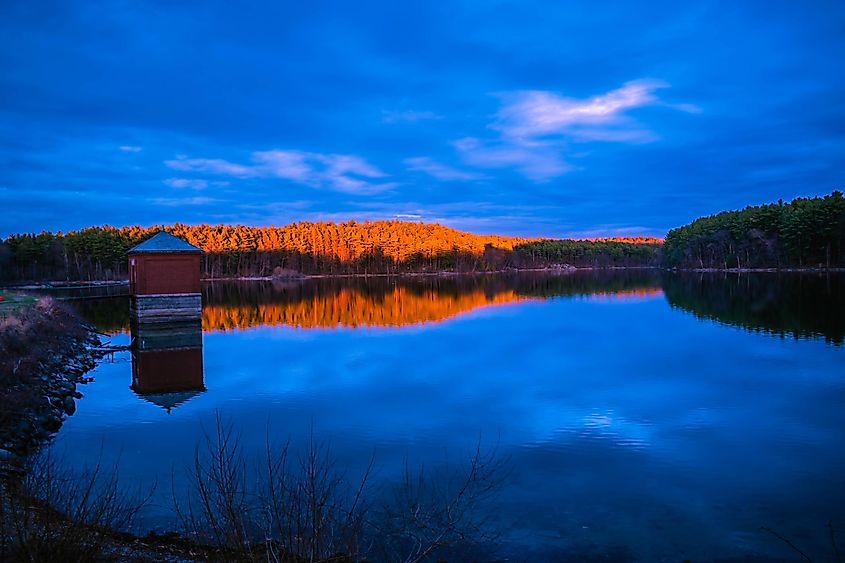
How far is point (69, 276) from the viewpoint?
287ft

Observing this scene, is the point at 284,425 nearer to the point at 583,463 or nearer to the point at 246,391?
the point at 246,391

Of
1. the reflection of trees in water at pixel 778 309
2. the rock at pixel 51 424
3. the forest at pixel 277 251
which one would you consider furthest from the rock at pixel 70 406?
the forest at pixel 277 251

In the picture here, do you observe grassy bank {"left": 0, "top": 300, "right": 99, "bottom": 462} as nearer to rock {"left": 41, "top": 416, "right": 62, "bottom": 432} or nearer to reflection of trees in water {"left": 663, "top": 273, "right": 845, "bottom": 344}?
rock {"left": 41, "top": 416, "right": 62, "bottom": 432}

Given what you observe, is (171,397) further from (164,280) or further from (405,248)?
(405,248)

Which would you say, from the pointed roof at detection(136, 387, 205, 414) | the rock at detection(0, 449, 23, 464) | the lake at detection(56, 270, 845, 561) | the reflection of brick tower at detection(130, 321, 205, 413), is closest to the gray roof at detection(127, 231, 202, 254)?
the reflection of brick tower at detection(130, 321, 205, 413)

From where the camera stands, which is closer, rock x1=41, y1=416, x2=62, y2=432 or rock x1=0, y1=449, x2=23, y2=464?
rock x1=0, y1=449, x2=23, y2=464

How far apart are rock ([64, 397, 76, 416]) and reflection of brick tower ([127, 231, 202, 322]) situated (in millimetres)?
13565

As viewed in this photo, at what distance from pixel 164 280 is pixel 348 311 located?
15.5 m

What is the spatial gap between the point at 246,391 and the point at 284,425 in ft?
14.2

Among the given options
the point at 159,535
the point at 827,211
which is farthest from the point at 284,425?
the point at 827,211

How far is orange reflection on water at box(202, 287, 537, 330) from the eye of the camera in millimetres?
35219

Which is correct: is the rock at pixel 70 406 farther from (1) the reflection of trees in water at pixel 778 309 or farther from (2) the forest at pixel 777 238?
(2) the forest at pixel 777 238

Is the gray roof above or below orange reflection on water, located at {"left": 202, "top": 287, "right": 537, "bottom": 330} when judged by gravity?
above

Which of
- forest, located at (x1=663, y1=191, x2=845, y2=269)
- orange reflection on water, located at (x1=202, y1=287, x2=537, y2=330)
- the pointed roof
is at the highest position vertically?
forest, located at (x1=663, y1=191, x2=845, y2=269)
